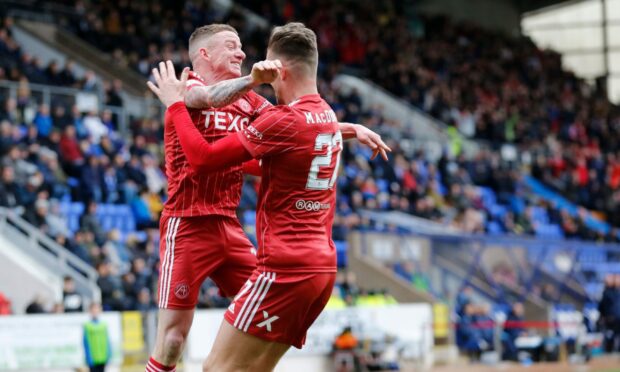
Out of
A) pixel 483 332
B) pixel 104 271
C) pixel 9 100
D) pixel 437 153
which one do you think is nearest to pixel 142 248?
pixel 104 271

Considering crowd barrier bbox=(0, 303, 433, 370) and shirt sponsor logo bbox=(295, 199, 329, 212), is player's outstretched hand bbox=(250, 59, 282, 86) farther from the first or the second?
crowd barrier bbox=(0, 303, 433, 370)

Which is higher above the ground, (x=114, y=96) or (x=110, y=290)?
(x=114, y=96)

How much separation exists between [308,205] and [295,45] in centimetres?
87

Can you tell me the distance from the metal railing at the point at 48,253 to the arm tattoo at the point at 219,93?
10.3 meters

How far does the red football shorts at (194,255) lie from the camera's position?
656 centimetres

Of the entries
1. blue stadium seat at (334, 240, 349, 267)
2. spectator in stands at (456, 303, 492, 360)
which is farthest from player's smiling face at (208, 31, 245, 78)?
blue stadium seat at (334, 240, 349, 267)

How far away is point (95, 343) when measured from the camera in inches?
543

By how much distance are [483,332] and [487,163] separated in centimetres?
978

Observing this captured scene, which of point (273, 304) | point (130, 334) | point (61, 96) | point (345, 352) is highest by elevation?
point (61, 96)

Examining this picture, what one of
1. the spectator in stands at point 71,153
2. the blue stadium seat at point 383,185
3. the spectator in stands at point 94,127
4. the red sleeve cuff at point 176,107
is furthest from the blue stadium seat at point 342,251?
the red sleeve cuff at point 176,107

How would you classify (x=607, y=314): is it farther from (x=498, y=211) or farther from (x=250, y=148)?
(x=250, y=148)

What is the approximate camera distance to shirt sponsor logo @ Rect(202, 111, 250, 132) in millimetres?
6539

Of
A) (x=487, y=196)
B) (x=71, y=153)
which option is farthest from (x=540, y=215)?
(x=71, y=153)

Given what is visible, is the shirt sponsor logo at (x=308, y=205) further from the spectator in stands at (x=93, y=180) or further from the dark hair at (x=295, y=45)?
the spectator in stands at (x=93, y=180)
